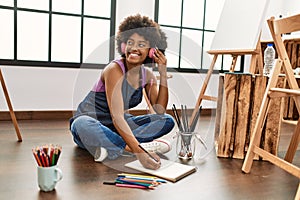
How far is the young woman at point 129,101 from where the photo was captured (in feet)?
4.66

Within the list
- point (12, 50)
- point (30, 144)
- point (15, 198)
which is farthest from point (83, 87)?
point (15, 198)

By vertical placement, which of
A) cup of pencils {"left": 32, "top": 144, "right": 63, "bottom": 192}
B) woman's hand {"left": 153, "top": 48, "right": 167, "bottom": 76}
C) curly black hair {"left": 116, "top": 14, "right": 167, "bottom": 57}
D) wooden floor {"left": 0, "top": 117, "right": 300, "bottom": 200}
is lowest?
wooden floor {"left": 0, "top": 117, "right": 300, "bottom": 200}

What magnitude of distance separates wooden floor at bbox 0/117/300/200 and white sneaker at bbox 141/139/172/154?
0.12ft

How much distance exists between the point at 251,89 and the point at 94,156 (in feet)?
2.91

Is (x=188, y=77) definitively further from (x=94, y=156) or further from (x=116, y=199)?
(x=116, y=199)

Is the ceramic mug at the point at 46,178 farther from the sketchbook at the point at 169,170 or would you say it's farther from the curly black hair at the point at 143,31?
the curly black hair at the point at 143,31

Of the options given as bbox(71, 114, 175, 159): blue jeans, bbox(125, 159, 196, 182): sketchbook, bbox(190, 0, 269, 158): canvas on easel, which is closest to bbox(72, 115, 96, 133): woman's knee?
bbox(71, 114, 175, 159): blue jeans

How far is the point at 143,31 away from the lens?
1.53 metres

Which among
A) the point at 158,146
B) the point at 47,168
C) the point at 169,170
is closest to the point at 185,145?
the point at 158,146

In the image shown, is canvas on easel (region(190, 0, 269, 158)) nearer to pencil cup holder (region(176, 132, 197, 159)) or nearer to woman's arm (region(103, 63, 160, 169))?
pencil cup holder (region(176, 132, 197, 159))

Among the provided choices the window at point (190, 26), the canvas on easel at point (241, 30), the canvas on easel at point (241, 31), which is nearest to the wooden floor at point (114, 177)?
the canvas on easel at point (241, 31)

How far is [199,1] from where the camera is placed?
10.8 feet

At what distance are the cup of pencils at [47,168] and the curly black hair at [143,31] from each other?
2.31ft

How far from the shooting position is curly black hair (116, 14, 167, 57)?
1.53 meters
